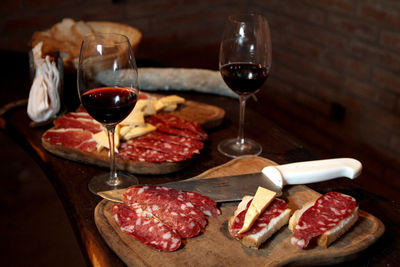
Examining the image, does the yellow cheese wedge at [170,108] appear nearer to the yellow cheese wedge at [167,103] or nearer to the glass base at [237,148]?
the yellow cheese wedge at [167,103]

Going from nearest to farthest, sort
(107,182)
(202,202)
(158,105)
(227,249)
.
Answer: (227,249), (202,202), (107,182), (158,105)

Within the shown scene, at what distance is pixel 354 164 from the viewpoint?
112cm

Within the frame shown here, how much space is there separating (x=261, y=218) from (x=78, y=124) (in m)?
0.66

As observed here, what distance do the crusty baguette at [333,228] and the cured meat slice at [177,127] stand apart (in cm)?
43

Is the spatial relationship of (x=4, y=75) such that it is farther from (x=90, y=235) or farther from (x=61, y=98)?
(x=90, y=235)

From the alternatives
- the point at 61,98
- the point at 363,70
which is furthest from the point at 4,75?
the point at 363,70

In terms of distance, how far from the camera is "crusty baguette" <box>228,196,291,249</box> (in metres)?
0.92

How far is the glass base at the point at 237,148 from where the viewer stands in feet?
4.39

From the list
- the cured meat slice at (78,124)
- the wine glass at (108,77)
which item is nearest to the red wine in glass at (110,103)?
the wine glass at (108,77)

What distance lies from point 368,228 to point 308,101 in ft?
6.84

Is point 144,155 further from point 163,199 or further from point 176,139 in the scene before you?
point 163,199

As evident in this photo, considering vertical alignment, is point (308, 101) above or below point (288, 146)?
below

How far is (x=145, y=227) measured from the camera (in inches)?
37.6

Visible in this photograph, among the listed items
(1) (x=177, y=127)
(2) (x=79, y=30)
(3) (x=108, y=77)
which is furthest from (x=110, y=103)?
(2) (x=79, y=30)
